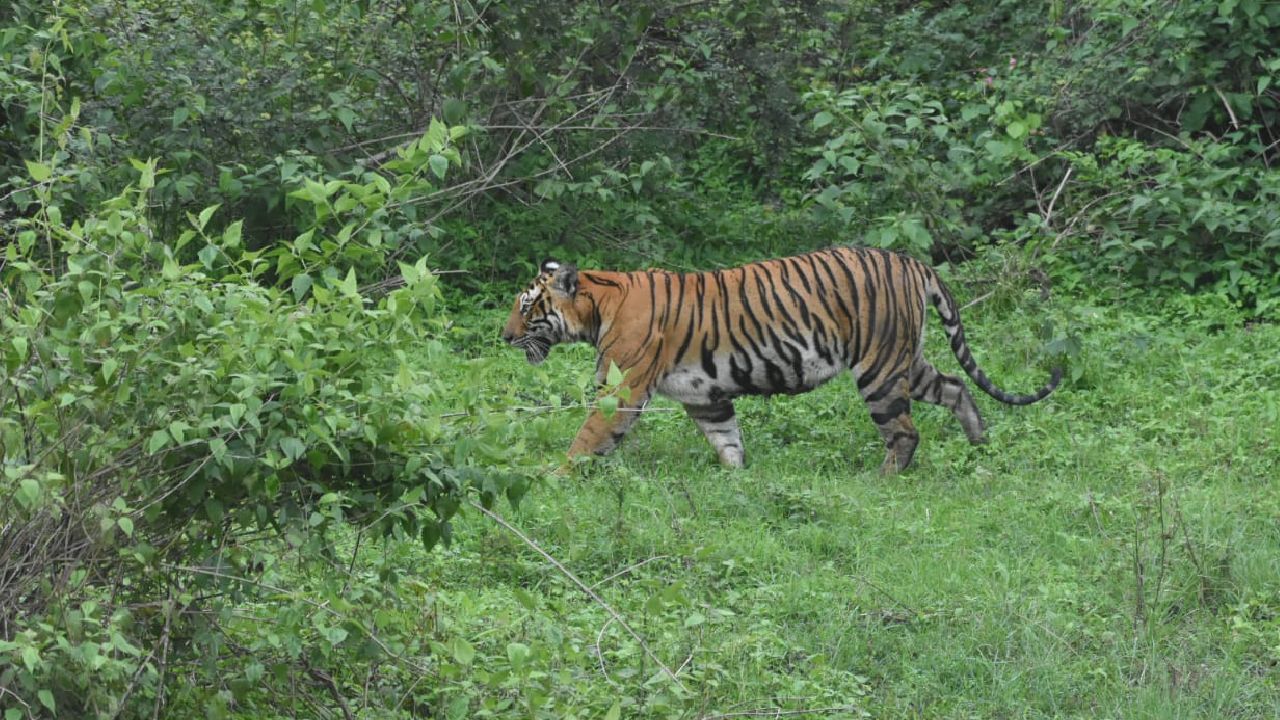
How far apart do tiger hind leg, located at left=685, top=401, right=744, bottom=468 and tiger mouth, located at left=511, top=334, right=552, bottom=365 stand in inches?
31.9

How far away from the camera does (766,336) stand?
736cm

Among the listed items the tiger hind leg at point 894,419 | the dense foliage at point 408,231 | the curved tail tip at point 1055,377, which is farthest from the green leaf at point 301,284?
the curved tail tip at point 1055,377

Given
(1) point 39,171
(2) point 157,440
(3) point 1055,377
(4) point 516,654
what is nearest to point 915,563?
(3) point 1055,377

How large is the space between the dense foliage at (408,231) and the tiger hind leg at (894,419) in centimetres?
97

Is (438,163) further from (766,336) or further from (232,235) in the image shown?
(766,336)

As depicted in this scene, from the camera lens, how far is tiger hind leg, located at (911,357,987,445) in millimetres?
7434

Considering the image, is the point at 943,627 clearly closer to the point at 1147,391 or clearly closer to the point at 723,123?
the point at 1147,391

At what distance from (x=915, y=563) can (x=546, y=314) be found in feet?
8.10

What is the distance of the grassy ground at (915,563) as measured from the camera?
4.66 meters

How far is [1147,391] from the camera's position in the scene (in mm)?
7605

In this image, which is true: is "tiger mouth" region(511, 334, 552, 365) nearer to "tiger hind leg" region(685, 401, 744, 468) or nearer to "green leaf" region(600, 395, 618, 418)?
"tiger hind leg" region(685, 401, 744, 468)

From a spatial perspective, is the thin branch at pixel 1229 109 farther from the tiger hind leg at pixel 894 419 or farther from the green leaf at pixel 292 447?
the green leaf at pixel 292 447

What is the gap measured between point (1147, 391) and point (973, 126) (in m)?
3.32

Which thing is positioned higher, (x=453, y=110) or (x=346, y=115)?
(x=453, y=110)
